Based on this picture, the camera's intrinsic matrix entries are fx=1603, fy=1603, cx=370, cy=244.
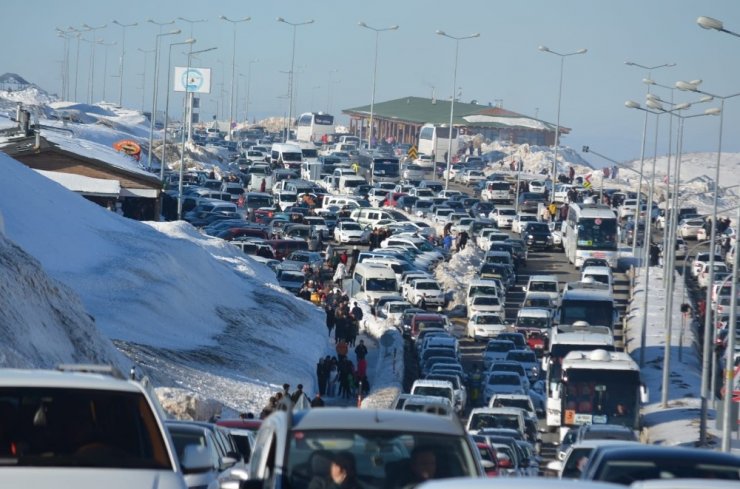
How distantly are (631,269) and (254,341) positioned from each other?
98.0 feet

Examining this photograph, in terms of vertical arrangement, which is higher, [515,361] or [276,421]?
[276,421]

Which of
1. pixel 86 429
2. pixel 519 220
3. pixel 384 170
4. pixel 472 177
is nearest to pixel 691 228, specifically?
pixel 519 220

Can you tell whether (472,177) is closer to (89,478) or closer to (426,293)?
(426,293)

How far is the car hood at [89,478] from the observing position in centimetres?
777

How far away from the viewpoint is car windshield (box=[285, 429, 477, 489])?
8547mm

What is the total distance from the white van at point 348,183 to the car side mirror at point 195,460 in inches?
3367

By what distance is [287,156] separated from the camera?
110375mm

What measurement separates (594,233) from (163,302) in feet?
95.8

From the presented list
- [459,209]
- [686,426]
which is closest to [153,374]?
[686,426]

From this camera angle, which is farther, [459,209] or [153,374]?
[459,209]

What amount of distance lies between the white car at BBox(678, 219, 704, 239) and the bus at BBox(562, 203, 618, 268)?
1320 cm

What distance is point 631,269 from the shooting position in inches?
2562

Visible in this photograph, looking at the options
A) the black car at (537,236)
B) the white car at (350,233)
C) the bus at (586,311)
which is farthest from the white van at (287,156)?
the bus at (586,311)

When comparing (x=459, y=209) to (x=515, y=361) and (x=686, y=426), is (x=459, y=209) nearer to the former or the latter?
(x=515, y=361)
